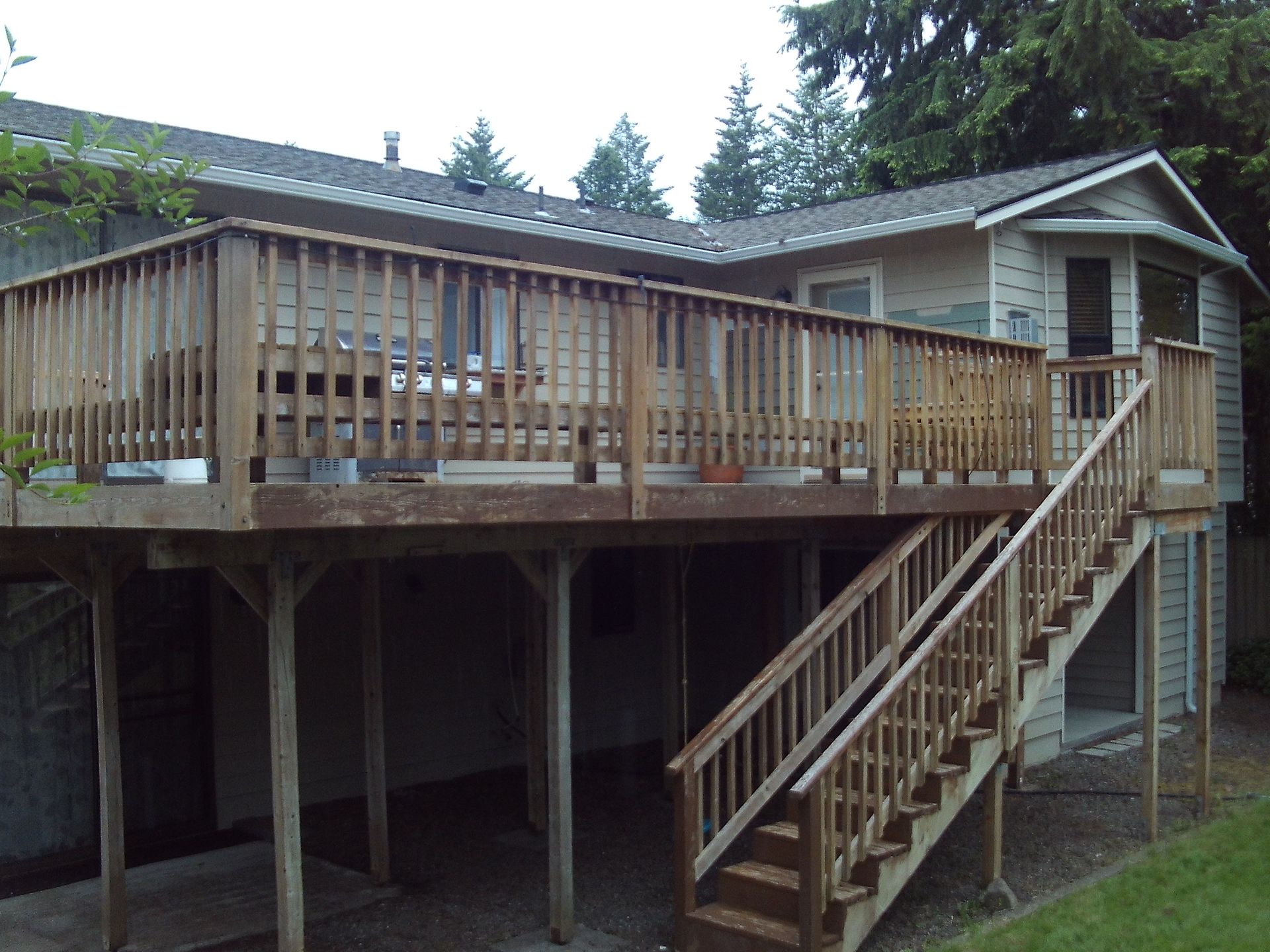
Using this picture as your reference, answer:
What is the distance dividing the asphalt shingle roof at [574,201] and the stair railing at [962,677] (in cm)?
331

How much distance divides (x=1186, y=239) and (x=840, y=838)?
341 inches

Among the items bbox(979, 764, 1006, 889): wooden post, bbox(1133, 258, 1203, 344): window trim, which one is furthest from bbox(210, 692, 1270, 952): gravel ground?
bbox(1133, 258, 1203, 344): window trim

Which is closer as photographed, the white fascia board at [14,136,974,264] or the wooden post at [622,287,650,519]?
the wooden post at [622,287,650,519]

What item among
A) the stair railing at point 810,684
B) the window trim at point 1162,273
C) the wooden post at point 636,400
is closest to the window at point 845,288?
the window trim at point 1162,273

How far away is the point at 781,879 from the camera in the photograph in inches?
265

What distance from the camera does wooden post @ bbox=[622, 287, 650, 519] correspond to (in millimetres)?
A: 6488

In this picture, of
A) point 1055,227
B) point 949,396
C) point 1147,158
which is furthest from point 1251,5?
Result: point 949,396

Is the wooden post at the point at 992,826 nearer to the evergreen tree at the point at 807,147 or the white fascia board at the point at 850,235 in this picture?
the white fascia board at the point at 850,235

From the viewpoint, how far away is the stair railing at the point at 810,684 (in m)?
6.84

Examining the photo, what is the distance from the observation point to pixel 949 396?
863 centimetres

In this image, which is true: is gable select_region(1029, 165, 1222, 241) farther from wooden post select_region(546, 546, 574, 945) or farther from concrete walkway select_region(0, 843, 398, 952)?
concrete walkway select_region(0, 843, 398, 952)

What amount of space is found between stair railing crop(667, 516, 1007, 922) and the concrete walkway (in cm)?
248

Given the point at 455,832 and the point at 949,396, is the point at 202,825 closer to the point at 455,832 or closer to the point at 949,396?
the point at 455,832

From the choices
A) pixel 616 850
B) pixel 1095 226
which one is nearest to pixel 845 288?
pixel 1095 226
